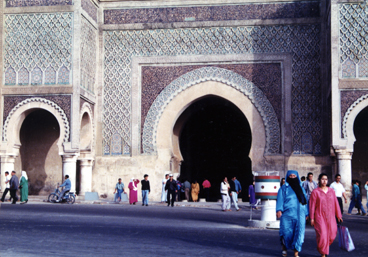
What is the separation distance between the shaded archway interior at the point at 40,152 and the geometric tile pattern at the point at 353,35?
30.0 feet

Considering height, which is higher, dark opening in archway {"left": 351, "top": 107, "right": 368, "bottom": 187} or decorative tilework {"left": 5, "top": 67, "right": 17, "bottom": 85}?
decorative tilework {"left": 5, "top": 67, "right": 17, "bottom": 85}

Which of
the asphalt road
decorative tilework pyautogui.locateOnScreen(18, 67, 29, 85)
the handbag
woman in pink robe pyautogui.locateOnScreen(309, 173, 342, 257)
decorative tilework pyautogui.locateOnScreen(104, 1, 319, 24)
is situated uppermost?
decorative tilework pyautogui.locateOnScreen(104, 1, 319, 24)

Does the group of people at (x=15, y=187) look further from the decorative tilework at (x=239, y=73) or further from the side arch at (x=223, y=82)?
the decorative tilework at (x=239, y=73)

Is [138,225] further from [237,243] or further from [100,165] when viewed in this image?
[100,165]

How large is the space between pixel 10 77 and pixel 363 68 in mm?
9958

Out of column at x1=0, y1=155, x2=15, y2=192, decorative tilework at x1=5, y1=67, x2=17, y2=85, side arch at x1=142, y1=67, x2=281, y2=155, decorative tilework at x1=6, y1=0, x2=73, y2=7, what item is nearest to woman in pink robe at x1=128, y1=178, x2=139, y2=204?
side arch at x1=142, y1=67, x2=281, y2=155

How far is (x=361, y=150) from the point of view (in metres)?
17.5

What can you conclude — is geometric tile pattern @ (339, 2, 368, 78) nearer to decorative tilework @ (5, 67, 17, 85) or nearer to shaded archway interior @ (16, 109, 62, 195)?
shaded archway interior @ (16, 109, 62, 195)

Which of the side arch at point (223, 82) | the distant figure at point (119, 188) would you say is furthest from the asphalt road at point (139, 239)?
the side arch at point (223, 82)

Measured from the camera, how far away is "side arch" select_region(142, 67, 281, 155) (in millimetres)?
17141

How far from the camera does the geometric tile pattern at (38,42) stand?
16.6 metres

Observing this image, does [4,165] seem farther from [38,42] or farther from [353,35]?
[353,35]

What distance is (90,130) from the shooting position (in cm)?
1756

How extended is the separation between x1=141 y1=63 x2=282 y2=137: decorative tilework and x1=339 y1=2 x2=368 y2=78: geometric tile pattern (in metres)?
2.21
